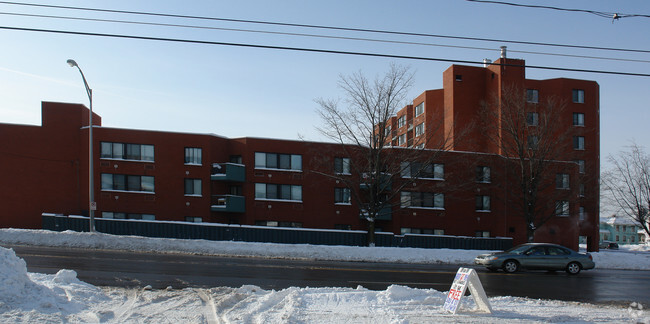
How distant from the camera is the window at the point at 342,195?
115 feet

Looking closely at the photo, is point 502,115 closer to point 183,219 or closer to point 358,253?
point 358,253

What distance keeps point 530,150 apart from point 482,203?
20.3 ft

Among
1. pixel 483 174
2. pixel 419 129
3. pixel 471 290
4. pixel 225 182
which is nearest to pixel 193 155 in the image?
pixel 225 182

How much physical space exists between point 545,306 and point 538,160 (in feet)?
77.2

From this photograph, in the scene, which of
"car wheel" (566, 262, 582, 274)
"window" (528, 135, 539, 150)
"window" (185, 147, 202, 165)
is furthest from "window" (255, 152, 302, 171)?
"car wheel" (566, 262, 582, 274)

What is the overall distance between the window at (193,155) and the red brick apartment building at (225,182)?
0.07 metres

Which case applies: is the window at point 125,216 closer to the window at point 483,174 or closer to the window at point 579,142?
the window at point 483,174

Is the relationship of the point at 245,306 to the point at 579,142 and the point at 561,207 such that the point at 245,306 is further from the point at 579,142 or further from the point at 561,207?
the point at 579,142

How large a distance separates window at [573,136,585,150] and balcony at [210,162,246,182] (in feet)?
108

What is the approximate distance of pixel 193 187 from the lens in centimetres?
3353

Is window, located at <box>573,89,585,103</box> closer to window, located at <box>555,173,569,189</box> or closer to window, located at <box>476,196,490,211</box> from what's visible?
window, located at <box>555,173,569,189</box>

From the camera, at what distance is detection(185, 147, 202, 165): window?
33594 mm

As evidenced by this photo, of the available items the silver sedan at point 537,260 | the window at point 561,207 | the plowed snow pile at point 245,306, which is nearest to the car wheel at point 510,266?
the silver sedan at point 537,260

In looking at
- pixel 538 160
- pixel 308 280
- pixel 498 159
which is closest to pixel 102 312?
pixel 308 280
